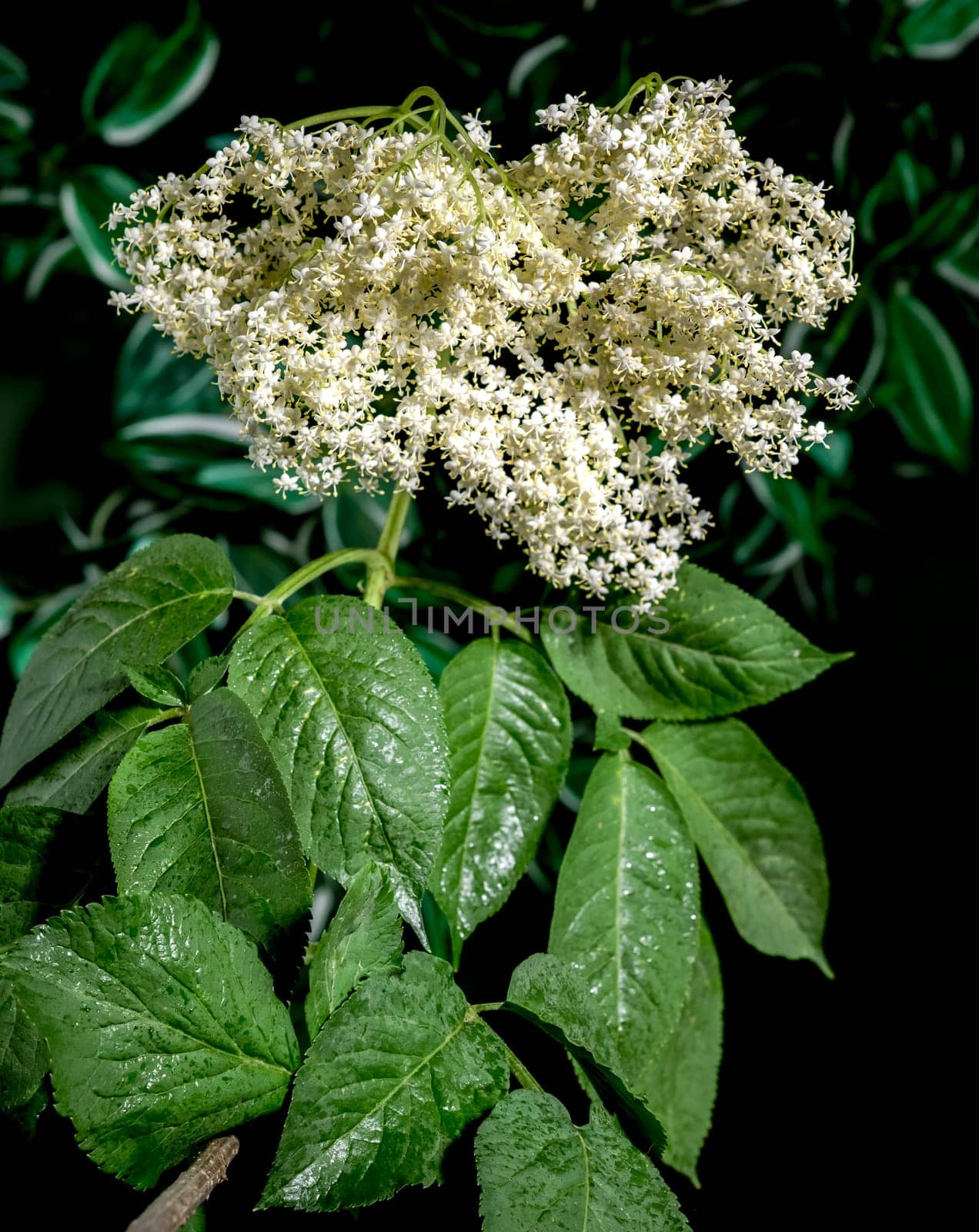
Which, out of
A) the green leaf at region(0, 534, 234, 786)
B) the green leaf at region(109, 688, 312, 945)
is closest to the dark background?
the green leaf at region(0, 534, 234, 786)

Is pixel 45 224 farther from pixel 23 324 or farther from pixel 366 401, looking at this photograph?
pixel 366 401

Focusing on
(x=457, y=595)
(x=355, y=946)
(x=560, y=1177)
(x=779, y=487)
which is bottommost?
(x=560, y=1177)

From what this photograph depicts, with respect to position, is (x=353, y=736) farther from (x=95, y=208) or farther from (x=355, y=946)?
(x=95, y=208)

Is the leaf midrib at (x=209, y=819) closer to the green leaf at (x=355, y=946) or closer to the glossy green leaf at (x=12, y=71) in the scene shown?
the green leaf at (x=355, y=946)

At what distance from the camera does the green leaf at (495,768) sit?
54 cm

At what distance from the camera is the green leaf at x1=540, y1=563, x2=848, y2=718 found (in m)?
0.59

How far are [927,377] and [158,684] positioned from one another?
714mm

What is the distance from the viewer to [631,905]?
57 cm

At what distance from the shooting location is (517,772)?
574 millimetres

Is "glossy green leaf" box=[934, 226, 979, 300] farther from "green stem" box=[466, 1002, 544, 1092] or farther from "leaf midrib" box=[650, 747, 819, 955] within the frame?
"green stem" box=[466, 1002, 544, 1092]

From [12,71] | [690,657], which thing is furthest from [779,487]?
[12,71]

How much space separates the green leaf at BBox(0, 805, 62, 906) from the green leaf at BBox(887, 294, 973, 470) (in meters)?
0.76

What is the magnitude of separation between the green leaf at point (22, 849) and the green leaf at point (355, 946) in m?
0.14

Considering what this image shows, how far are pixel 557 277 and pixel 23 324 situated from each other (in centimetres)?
57
